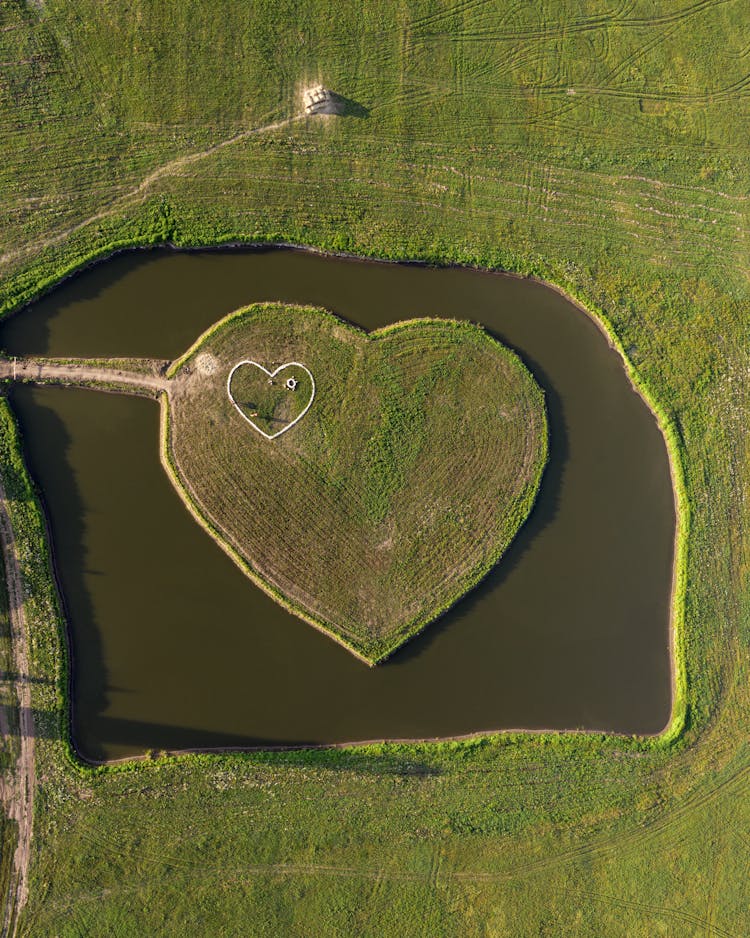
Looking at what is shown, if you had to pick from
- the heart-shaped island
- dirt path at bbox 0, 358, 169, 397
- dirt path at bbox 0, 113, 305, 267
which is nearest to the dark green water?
dirt path at bbox 0, 358, 169, 397

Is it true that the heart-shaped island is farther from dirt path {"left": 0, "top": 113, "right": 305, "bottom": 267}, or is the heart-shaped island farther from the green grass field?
dirt path {"left": 0, "top": 113, "right": 305, "bottom": 267}

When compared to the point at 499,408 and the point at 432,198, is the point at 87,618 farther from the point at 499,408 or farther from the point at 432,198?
the point at 432,198

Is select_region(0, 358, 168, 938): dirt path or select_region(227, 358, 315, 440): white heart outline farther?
select_region(227, 358, 315, 440): white heart outline

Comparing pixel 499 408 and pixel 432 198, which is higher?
pixel 432 198

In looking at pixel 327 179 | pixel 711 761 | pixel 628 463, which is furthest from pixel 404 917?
pixel 327 179

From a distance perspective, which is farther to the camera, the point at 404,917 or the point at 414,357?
the point at 414,357

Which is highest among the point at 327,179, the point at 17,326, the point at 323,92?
the point at 323,92

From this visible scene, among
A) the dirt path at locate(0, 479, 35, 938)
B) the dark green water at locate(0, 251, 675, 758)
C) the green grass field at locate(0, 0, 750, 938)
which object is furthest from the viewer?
the dark green water at locate(0, 251, 675, 758)
